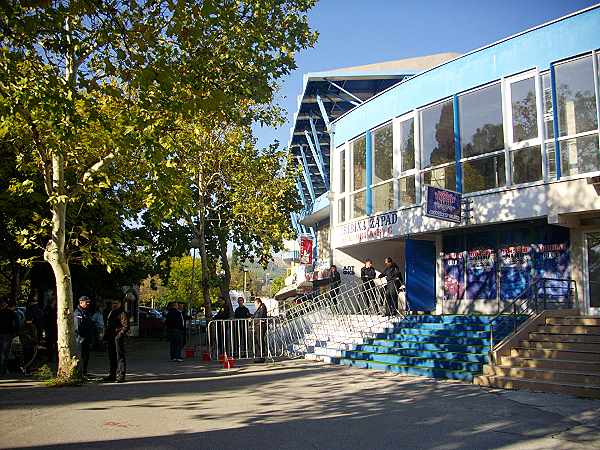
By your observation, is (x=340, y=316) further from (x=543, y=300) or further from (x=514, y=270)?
(x=543, y=300)

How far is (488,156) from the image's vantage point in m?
15.3

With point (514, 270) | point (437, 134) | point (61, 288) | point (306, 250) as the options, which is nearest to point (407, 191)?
point (437, 134)

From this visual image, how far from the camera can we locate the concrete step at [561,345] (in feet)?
36.5

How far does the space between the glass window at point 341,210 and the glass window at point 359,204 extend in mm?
654

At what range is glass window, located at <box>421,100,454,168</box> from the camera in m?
16.5

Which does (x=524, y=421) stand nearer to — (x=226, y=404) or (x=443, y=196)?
(x=226, y=404)

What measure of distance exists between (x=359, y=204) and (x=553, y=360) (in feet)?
32.6

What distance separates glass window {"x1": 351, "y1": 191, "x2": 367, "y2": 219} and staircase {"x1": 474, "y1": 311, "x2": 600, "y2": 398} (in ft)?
25.6

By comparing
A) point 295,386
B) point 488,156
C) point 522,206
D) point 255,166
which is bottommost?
point 295,386

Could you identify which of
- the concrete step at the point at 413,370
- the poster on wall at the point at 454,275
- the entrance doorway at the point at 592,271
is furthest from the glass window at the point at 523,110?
the concrete step at the point at 413,370

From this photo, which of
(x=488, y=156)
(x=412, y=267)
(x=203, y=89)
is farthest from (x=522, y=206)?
(x=203, y=89)

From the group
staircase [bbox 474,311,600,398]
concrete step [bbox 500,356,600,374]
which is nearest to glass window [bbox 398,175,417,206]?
staircase [bbox 474,311,600,398]

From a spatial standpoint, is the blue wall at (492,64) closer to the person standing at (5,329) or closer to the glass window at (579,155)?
Result: the glass window at (579,155)

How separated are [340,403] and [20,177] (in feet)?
41.3
